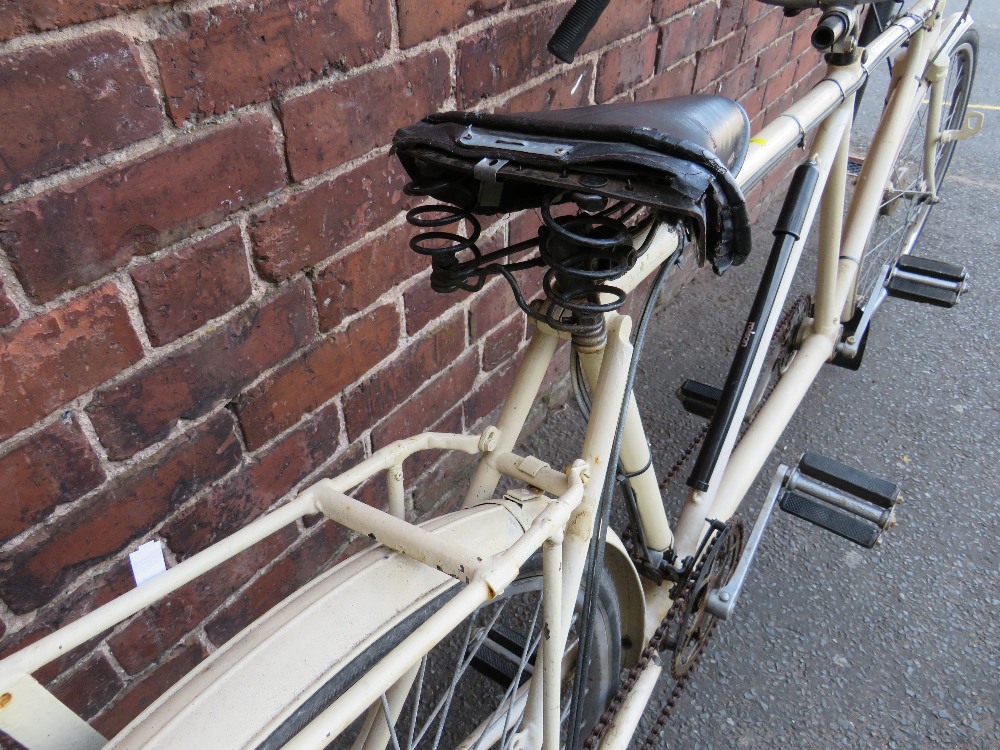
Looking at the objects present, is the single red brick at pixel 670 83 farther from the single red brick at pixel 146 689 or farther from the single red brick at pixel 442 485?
the single red brick at pixel 146 689

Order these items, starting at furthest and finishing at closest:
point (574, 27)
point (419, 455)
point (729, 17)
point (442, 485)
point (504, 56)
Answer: point (729, 17)
point (442, 485)
point (419, 455)
point (504, 56)
point (574, 27)

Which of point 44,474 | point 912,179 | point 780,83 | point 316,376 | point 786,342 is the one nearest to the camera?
point 44,474

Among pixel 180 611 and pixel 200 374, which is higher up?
pixel 200 374

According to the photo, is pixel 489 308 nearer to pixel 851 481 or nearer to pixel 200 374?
pixel 200 374

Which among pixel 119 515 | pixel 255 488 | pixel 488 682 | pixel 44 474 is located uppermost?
pixel 44 474

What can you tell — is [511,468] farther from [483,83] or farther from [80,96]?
[483,83]

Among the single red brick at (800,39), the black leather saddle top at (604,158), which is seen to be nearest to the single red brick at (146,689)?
the black leather saddle top at (604,158)

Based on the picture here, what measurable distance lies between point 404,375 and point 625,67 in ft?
2.78

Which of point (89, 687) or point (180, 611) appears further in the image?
point (180, 611)

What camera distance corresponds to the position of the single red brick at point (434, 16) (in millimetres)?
1056

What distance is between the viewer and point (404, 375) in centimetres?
137

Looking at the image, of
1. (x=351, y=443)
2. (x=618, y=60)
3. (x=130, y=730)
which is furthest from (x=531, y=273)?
(x=130, y=730)

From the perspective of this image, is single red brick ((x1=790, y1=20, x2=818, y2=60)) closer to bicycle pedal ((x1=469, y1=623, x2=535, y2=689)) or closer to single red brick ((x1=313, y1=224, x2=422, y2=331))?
single red brick ((x1=313, y1=224, x2=422, y2=331))

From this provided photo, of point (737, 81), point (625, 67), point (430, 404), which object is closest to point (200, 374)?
point (430, 404)
